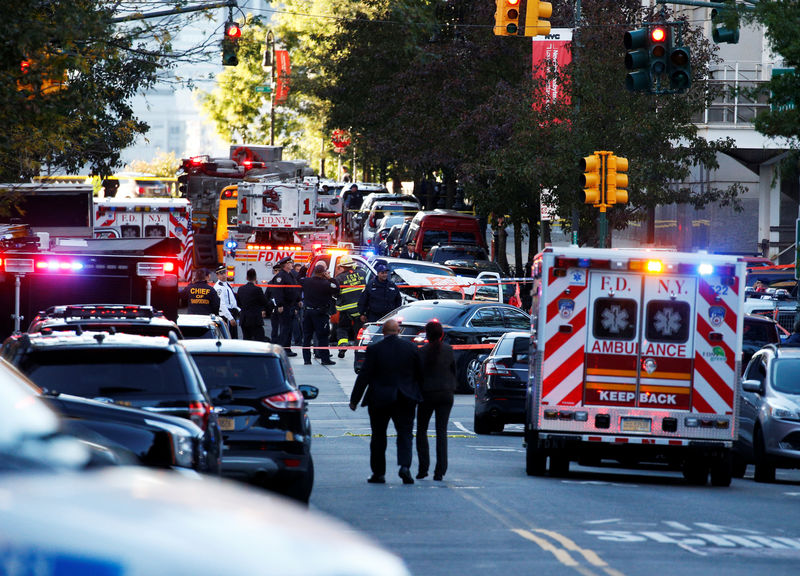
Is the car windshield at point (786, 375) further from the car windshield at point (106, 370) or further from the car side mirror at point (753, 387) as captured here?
the car windshield at point (106, 370)

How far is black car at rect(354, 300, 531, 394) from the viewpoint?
25656mm

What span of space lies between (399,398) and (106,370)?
182 inches

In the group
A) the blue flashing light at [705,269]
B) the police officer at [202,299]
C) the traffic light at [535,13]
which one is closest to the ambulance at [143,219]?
the police officer at [202,299]

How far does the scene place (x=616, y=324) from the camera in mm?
16047

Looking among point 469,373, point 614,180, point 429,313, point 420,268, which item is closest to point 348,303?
point 420,268

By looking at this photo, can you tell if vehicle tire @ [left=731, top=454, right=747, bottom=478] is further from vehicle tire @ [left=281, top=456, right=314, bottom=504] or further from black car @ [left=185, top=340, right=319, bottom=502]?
vehicle tire @ [left=281, top=456, right=314, bottom=504]

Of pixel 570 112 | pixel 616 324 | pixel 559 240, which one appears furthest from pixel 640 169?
pixel 616 324

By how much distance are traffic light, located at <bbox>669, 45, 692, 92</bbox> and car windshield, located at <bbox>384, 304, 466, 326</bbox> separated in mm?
6707

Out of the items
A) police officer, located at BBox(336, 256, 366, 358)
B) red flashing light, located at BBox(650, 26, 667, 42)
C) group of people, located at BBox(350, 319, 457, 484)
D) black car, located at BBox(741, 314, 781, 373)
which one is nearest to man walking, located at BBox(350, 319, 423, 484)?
group of people, located at BBox(350, 319, 457, 484)

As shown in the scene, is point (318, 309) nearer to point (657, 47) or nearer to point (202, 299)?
point (202, 299)

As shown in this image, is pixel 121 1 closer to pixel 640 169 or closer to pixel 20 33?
pixel 20 33

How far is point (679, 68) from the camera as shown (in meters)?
20.6

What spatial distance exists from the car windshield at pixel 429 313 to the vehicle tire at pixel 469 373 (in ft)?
2.30

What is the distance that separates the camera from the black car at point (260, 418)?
12.5m
